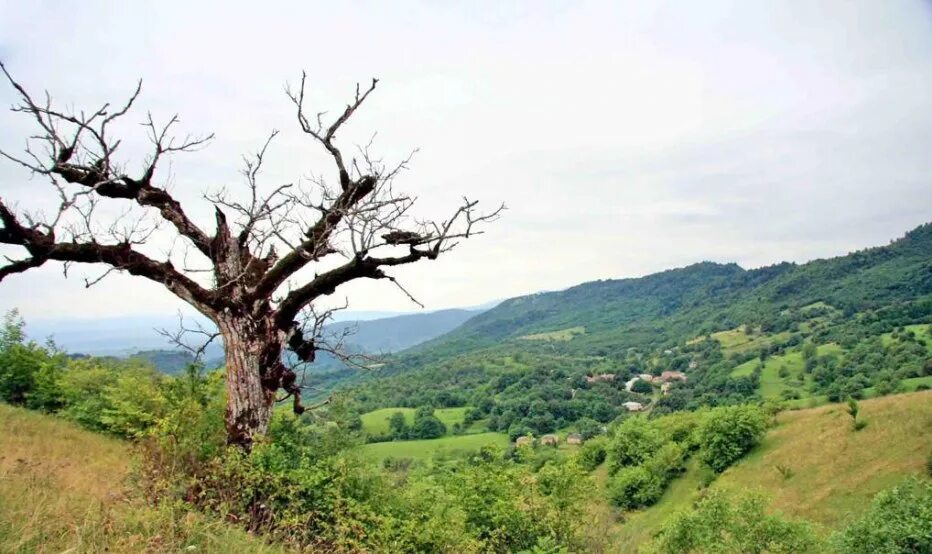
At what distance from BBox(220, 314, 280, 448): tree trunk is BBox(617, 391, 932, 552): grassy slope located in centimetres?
3143

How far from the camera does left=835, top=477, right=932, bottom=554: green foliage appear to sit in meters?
16.0

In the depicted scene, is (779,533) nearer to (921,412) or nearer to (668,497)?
(921,412)

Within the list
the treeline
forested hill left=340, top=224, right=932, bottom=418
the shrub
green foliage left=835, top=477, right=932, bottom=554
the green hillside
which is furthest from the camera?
forested hill left=340, top=224, right=932, bottom=418

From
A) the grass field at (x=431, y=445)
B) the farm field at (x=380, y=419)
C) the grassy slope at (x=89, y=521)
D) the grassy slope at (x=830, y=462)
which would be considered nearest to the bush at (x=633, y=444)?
the grassy slope at (x=830, y=462)

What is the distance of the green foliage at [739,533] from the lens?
19.8 metres

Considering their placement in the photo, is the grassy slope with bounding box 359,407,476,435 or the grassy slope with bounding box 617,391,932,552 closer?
the grassy slope with bounding box 617,391,932,552

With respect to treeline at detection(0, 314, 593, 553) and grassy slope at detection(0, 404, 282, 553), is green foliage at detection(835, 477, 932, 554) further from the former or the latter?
grassy slope at detection(0, 404, 282, 553)

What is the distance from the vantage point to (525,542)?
24.7 feet

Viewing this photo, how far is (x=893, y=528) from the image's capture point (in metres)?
16.8

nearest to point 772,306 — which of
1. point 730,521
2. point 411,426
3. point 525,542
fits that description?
point 411,426

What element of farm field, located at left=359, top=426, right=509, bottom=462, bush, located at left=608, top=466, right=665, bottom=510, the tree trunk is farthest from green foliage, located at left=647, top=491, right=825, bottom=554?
farm field, located at left=359, top=426, right=509, bottom=462

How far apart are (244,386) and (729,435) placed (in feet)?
190

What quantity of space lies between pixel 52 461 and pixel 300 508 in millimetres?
4301

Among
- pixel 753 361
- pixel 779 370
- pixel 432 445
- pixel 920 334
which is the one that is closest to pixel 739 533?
pixel 432 445
